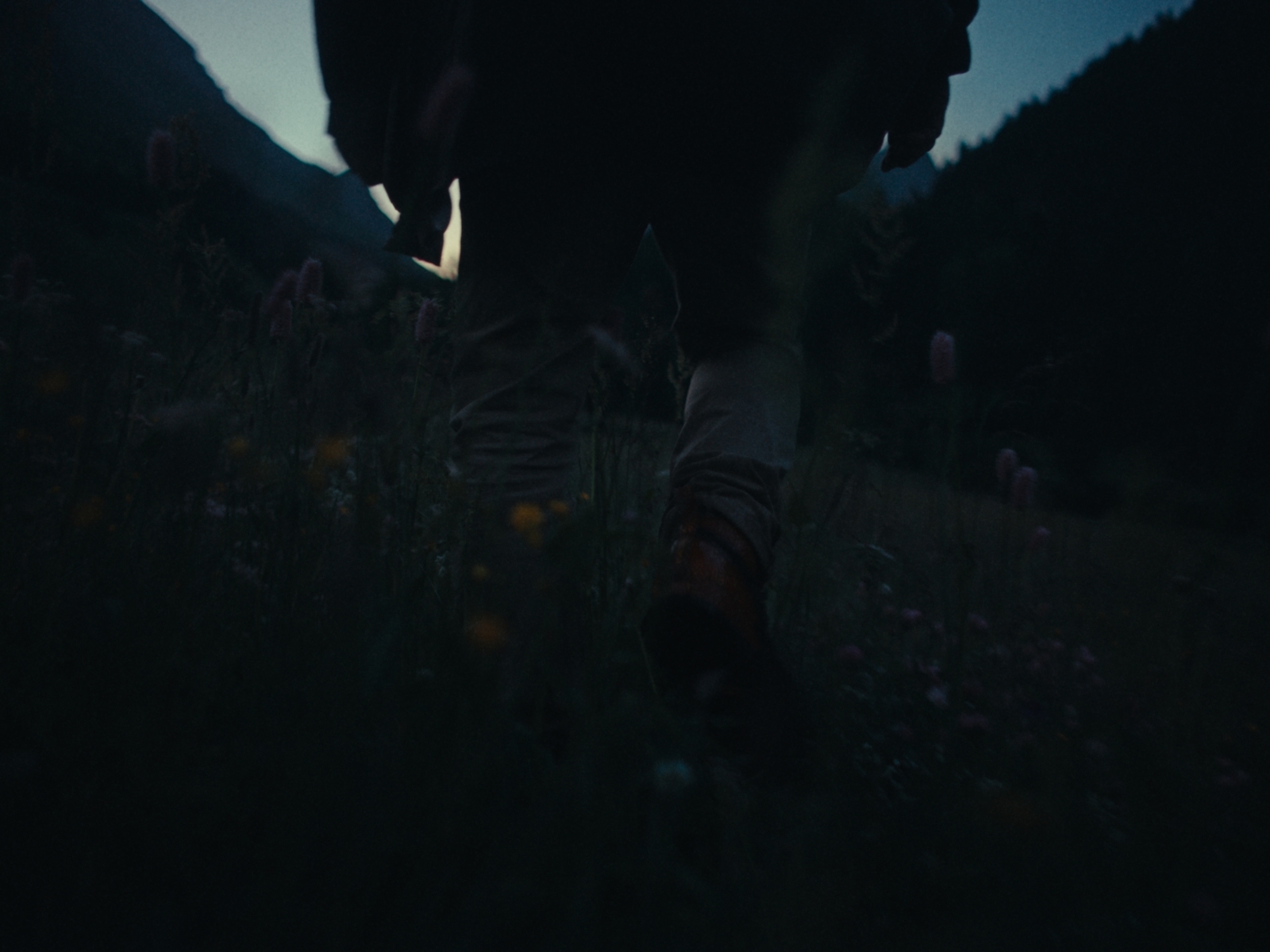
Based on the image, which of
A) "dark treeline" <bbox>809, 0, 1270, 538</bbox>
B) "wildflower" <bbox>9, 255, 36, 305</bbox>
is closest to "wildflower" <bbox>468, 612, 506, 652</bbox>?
"wildflower" <bbox>9, 255, 36, 305</bbox>

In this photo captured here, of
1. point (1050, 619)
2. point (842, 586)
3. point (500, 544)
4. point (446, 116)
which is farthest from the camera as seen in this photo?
point (1050, 619)

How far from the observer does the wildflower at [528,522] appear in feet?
3.41

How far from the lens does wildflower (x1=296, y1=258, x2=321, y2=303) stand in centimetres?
172

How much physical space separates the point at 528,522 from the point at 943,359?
1145mm

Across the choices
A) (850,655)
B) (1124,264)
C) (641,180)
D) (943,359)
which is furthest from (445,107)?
(1124,264)

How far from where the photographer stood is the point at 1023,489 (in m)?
2.03

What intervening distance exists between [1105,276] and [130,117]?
35.0 feet

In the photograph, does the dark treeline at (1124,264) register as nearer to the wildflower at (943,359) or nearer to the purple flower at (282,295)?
the wildflower at (943,359)

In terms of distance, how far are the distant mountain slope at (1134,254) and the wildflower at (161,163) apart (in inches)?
242

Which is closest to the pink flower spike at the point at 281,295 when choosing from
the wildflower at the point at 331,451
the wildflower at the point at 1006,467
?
the wildflower at the point at 331,451

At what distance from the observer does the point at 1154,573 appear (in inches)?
36.5

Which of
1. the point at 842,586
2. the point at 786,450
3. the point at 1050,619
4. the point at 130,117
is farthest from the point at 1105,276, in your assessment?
the point at 130,117

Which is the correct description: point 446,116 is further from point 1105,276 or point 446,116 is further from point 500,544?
point 1105,276

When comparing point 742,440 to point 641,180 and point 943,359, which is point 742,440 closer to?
point 641,180
